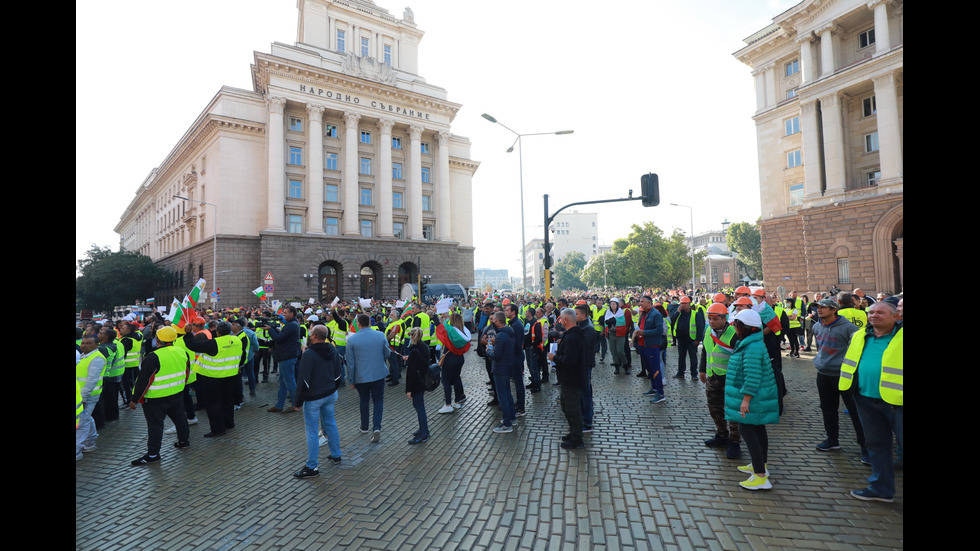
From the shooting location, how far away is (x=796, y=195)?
3328 centimetres

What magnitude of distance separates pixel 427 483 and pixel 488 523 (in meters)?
1.18

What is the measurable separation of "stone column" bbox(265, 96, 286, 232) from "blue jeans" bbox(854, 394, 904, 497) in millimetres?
37747

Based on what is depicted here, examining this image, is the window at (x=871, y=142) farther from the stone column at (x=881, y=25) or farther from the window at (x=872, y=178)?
the stone column at (x=881, y=25)

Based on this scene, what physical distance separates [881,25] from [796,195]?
1121cm

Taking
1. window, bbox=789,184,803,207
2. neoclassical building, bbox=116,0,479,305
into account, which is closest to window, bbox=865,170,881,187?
window, bbox=789,184,803,207

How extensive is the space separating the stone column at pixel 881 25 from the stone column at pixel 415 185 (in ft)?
110

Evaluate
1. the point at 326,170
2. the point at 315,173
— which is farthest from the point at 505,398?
the point at 326,170

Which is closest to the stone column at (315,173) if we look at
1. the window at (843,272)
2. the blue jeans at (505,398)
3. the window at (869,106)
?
the blue jeans at (505,398)

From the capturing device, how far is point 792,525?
13.2 feet

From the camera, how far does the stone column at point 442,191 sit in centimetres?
4406

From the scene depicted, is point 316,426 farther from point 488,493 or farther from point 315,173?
point 315,173
